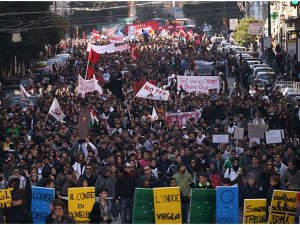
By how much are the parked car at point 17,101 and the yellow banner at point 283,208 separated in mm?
19591

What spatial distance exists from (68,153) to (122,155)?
2.27 metres

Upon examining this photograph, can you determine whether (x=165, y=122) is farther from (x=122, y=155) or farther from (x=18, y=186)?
(x=18, y=186)

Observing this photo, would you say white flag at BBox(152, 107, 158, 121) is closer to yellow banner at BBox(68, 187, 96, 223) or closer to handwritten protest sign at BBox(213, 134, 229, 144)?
handwritten protest sign at BBox(213, 134, 229, 144)

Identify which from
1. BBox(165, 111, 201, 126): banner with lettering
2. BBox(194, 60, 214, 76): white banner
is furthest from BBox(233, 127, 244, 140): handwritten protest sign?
BBox(194, 60, 214, 76): white banner

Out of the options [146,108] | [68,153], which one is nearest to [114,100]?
[146,108]

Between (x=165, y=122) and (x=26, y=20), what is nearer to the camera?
(x=165, y=122)

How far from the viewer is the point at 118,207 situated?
18.6 metres

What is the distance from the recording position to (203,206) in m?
17.6

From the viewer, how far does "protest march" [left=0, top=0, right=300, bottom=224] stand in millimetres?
17281

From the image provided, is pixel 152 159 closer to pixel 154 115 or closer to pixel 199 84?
pixel 154 115

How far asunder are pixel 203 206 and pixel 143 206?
0.92 meters

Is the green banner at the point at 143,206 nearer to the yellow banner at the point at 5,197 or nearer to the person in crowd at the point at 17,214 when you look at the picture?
the yellow banner at the point at 5,197

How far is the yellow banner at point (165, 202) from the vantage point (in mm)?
17375

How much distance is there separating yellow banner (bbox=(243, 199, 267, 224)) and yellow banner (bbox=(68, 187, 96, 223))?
2.29m
